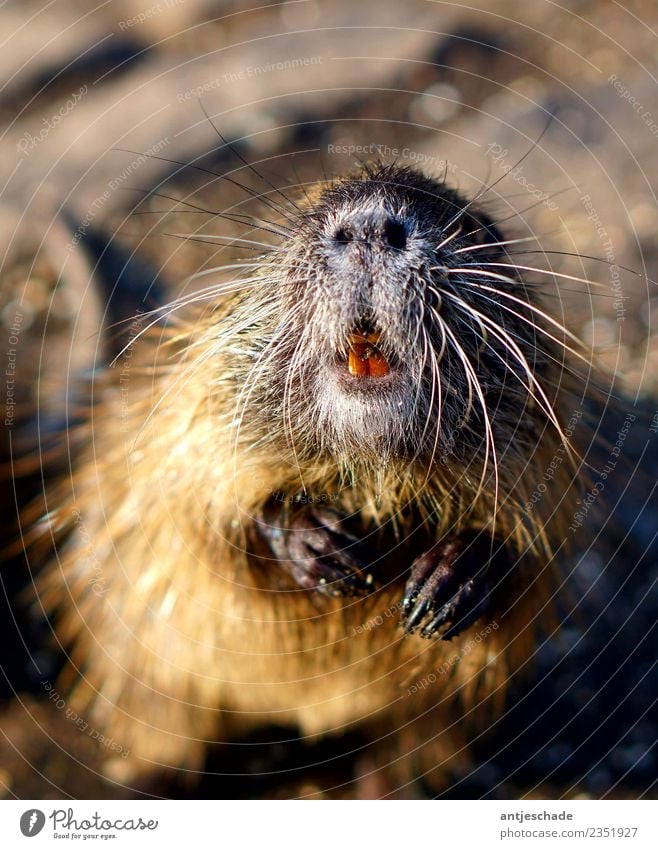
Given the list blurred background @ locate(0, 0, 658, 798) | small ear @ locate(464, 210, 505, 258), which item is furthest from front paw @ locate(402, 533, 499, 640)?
blurred background @ locate(0, 0, 658, 798)

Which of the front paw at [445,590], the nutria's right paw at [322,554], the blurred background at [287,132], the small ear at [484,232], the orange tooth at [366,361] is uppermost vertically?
the blurred background at [287,132]

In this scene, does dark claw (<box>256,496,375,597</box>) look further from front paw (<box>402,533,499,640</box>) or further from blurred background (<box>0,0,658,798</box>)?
blurred background (<box>0,0,658,798</box>)

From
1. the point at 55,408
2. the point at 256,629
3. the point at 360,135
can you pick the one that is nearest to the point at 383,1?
the point at 360,135

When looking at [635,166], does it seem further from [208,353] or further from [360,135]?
[208,353]

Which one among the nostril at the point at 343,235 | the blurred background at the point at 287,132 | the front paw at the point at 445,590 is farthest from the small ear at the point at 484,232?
the blurred background at the point at 287,132

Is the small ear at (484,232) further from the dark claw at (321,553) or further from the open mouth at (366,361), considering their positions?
the dark claw at (321,553)

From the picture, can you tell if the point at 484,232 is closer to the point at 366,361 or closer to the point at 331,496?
the point at 366,361

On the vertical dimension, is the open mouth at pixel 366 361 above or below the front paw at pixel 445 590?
above
